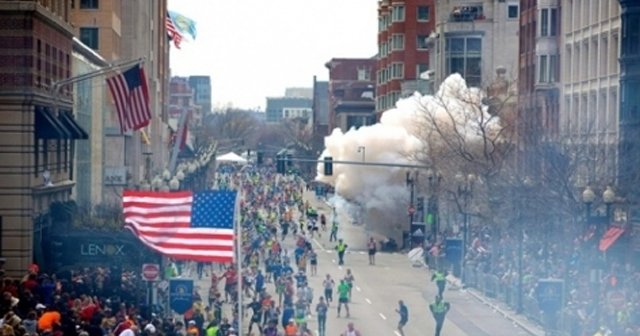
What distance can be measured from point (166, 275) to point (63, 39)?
8.71m

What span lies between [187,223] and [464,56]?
8604 centimetres

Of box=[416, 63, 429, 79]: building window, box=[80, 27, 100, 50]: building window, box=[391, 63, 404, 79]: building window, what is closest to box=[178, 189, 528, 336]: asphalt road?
box=[80, 27, 100, 50]: building window

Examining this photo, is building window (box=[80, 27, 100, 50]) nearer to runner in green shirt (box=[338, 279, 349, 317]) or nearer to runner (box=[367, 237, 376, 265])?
runner (box=[367, 237, 376, 265])

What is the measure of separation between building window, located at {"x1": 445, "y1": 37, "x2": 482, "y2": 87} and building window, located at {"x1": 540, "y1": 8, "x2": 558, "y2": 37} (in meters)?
33.9

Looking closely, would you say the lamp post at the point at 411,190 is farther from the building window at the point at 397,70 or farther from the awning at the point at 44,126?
the building window at the point at 397,70

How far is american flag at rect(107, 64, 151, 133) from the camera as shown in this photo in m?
48.5

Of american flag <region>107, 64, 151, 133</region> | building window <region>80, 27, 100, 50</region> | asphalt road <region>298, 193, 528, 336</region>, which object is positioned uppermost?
building window <region>80, 27, 100, 50</region>

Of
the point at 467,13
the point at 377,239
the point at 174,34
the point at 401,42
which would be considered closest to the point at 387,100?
the point at 401,42

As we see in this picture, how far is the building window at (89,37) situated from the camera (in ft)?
267

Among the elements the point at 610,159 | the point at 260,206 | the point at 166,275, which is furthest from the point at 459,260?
the point at 260,206

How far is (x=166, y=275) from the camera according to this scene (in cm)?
5069

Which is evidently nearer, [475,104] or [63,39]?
[63,39]

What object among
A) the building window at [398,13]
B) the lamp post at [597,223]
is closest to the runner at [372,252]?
the lamp post at [597,223]

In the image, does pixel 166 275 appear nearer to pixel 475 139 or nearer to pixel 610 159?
pixel 610 159
